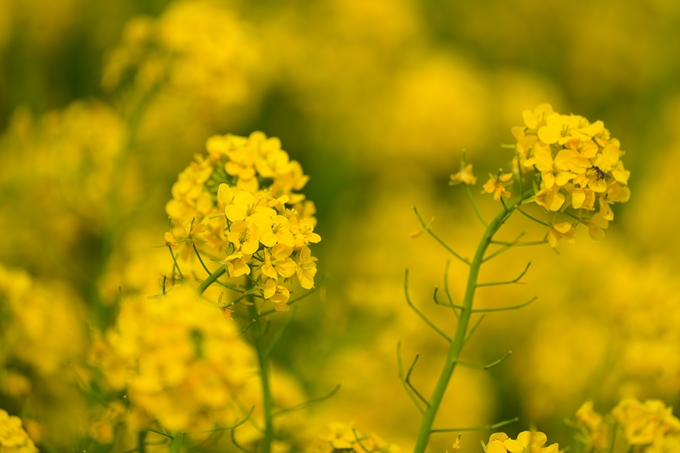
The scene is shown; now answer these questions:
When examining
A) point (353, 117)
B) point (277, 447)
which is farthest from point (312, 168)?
point (277, 447)

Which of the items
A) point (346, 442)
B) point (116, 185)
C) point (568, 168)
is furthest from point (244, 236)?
point (116, 185)

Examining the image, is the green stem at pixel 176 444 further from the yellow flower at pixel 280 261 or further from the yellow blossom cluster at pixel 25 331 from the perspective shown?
the yellow blossom cluster at pixel 25 331

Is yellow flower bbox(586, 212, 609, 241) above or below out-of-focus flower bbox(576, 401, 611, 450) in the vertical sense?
above

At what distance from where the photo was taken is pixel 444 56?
549 cm

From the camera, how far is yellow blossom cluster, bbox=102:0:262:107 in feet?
8.46

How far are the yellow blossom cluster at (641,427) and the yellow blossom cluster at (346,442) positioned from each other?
0.44 metres

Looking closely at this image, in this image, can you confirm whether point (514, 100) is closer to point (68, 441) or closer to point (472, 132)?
point (472, 132)

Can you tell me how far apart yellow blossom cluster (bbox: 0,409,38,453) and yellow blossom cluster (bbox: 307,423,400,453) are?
0.54 metres

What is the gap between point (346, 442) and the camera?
5.00 feet

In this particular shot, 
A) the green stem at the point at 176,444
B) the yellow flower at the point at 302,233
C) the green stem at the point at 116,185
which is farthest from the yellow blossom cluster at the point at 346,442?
the green stem at the point at 116,185

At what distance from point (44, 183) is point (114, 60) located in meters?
0.49

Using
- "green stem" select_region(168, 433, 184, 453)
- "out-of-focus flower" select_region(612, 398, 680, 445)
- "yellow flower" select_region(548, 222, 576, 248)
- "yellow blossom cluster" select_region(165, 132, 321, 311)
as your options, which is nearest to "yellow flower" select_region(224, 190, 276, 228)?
"yellow blossom cluster" select_region(165, 132, 321, 311)

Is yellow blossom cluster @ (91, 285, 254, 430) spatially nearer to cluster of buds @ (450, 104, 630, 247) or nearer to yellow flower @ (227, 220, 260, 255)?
yellow flower @ (227, 220, 260, 255)

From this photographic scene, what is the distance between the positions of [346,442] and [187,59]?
60.0 inches
